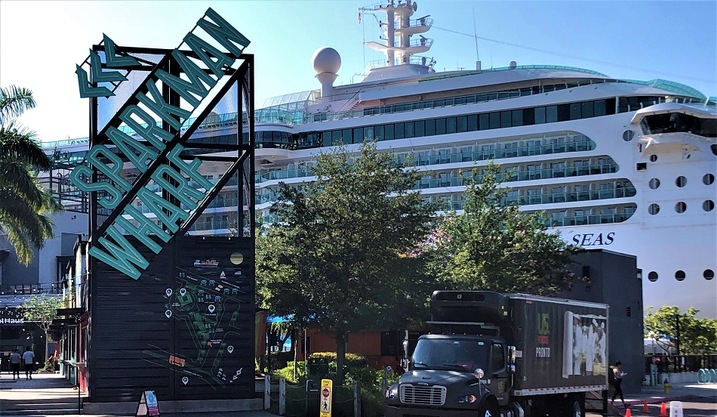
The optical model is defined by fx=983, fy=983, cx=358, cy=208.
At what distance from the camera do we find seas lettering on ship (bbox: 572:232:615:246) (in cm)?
5784

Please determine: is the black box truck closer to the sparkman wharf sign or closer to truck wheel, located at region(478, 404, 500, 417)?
truck wheel, located at region(478, 404, 500, 417)

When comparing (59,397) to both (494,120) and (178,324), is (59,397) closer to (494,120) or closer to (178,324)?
(178,324)

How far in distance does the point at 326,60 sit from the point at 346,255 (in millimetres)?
48386

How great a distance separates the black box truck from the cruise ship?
27.7 metres

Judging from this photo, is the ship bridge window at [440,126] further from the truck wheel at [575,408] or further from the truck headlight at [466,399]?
the truck headlight at [466,399]

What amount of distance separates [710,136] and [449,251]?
31.8m

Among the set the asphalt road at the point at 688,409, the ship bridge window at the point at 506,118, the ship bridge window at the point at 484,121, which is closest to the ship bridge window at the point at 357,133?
the ship bridge window at the point at 484,121

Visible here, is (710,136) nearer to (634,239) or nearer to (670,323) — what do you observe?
(634,239)

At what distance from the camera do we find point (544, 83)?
64250 mm

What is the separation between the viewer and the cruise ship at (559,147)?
55719 mm

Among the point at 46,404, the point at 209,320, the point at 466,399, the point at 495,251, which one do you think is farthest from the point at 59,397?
the point at 495,251

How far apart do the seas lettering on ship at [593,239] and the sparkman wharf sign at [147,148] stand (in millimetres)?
37515

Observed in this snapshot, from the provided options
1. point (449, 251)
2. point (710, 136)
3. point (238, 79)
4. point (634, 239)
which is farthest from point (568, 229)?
point (238, 79)

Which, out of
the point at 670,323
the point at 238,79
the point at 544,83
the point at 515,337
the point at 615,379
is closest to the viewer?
the point at 515,337
